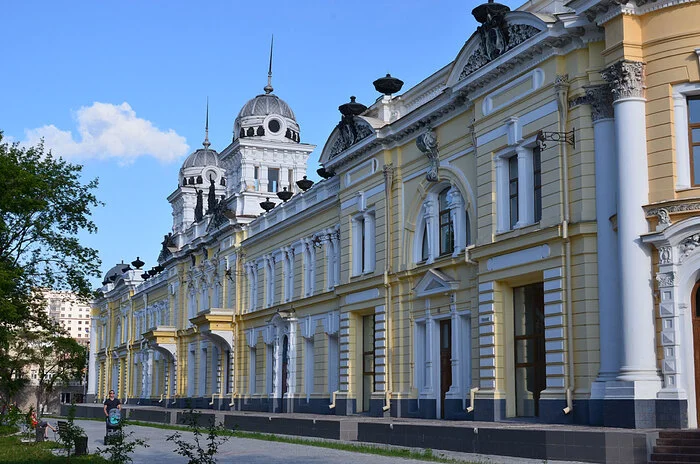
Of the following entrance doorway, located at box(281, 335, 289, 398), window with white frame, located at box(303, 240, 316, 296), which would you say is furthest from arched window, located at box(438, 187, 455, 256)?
entrance doorway, located at box(281, 335, 289, 398)

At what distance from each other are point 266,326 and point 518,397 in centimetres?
2060

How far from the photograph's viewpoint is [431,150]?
94.5 feet

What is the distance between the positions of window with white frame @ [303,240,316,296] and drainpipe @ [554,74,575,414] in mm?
18470

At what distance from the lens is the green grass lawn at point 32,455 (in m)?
19.2

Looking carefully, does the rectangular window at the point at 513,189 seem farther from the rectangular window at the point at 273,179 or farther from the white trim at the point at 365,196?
the rectangular window at the point at 273,179

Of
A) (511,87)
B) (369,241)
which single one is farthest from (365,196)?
(511,87)

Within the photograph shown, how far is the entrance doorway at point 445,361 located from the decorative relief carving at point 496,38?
23.7 feet

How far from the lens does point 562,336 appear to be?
71.6 feet

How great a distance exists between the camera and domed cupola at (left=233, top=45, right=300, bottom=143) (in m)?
58.8

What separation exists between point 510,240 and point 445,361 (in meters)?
5.74

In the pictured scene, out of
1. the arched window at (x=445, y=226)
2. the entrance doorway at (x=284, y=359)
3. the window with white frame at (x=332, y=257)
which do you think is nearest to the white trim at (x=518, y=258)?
the arched window at (x=445, y=226)

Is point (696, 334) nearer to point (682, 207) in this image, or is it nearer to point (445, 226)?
point (682, 207)

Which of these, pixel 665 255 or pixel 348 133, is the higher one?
pixel 348 133

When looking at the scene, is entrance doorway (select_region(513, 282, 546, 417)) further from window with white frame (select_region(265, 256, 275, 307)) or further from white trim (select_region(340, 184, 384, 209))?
window with white frame (select_region(265, 256, 275, 307))
